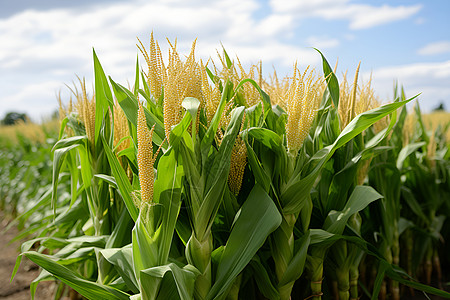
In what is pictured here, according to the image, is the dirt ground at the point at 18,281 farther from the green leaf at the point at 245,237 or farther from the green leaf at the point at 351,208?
the green leaf at the point at 351,208

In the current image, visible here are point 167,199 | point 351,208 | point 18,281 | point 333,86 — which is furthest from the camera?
point 18,281

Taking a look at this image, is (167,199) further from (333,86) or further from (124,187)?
(333,86)

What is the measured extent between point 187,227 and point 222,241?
19cm

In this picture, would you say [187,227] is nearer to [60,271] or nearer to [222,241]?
[222,241]

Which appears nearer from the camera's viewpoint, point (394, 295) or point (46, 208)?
point (394, 295)

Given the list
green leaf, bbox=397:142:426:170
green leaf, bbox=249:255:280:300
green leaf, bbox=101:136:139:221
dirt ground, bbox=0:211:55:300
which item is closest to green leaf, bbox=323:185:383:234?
green leaf, bbox=249:255:280:300

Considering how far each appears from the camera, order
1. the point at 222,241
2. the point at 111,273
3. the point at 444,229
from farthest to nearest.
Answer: the point at 444,229 → the point at 111,273 → the point at 222,241

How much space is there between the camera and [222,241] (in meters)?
1.50

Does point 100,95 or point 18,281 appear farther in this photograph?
point 18,281

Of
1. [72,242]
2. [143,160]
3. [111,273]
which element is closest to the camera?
[143,160]

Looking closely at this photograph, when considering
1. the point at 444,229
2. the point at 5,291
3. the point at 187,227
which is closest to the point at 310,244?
the point at 187,227

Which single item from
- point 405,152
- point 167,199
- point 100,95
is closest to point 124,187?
point 167,199

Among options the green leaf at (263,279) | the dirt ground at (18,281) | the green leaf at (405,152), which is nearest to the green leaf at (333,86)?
the green leaf at (263,279)

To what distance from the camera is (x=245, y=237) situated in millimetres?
1316
